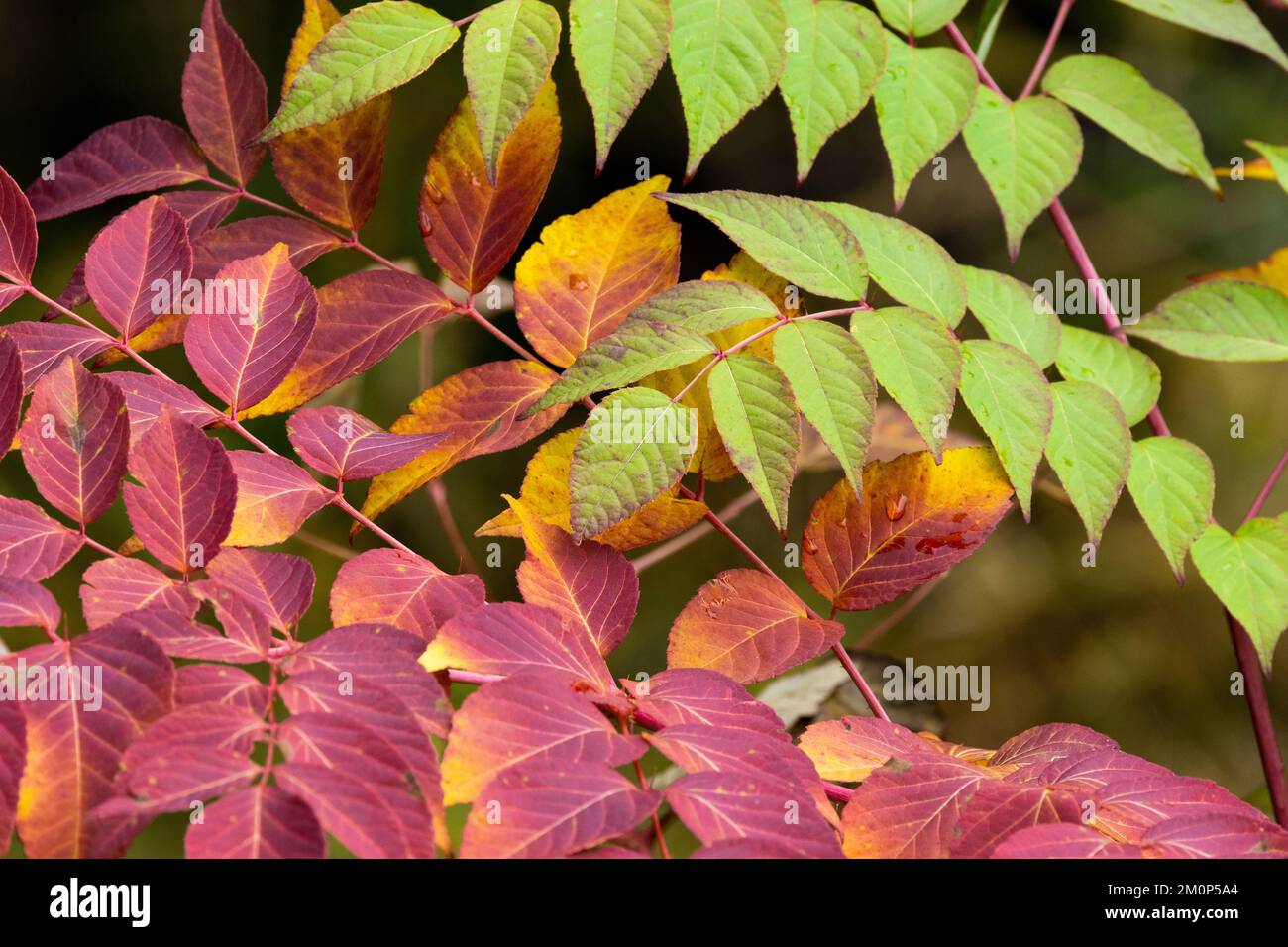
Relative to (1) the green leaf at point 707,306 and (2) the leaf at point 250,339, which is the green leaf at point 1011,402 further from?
(2) the leaf at point 250,339

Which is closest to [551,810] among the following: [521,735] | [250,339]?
[521,735]

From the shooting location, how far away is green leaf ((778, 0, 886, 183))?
1.55 feet

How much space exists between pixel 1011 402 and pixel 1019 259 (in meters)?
0.49

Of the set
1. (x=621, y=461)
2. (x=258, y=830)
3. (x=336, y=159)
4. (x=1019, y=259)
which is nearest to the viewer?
(x=258, y=830)

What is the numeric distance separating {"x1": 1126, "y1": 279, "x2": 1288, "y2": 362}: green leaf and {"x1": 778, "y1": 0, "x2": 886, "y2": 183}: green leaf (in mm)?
195

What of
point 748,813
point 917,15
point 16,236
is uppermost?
point 917,15

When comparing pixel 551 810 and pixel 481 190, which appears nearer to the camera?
pixel 551 810

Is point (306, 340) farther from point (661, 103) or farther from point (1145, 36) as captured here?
point (1145, 36)

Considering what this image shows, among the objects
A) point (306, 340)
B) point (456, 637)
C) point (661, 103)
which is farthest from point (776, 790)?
point (661, 103)

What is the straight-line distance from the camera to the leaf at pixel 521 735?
0.31 metres

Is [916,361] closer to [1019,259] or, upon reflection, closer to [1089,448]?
[1089,448]

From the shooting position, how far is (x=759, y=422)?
0.40 metres

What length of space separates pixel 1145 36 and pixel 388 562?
80 centimetres

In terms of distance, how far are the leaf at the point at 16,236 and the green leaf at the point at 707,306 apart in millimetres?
256
